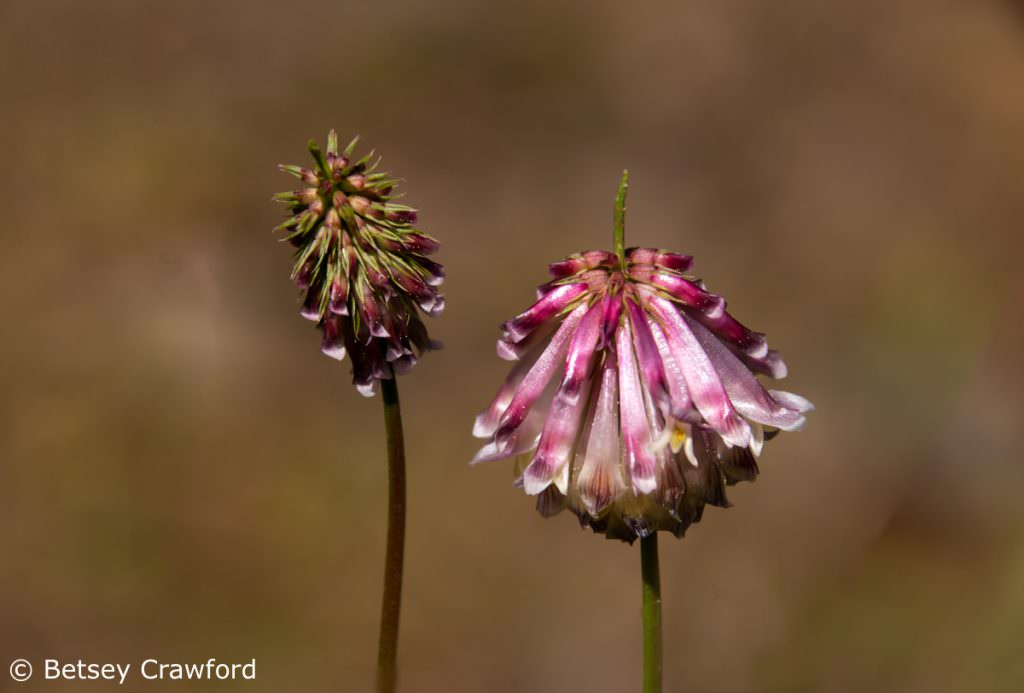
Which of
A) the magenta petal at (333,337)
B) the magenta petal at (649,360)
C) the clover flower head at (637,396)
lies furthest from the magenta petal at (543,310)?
the magenta petal at (333,337)

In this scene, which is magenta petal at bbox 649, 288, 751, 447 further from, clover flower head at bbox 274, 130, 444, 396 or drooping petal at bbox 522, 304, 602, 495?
clover flower head at bbox 274, 130, 444, 396

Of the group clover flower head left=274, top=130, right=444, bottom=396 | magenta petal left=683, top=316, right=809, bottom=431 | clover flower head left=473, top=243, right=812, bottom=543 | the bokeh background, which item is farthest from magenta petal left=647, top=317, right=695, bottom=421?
the bokeh background

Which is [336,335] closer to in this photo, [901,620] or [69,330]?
[901,620]

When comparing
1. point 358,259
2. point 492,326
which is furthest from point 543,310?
point 492,326

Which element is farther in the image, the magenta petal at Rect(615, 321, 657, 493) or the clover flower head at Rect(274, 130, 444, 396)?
the clover flower head at Rect(274, 130, 444, 396)

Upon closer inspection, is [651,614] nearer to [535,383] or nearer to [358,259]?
[535,383]
